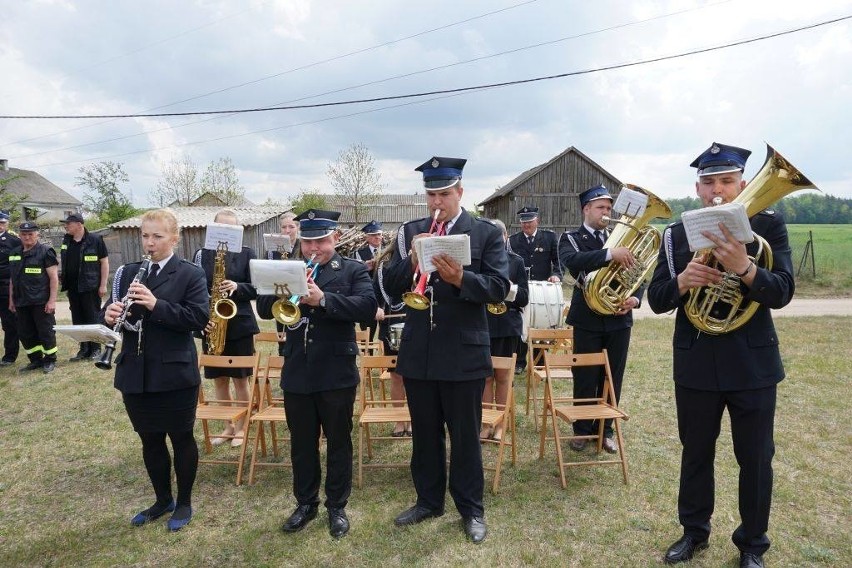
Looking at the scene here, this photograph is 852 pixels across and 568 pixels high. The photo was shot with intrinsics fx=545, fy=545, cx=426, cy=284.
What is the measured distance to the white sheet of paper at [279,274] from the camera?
333cm

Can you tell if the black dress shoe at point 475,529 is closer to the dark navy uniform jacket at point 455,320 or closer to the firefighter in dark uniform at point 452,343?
the firefighter in dark uniform at point 452,343

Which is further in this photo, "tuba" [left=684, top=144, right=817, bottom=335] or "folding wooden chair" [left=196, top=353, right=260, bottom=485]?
"folding wooden chair" [left=196, top=353, right=260, bottom=485]

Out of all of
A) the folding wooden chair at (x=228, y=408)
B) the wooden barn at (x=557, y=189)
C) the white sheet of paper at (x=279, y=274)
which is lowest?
the folding wooden chair at (x=228, y=408)

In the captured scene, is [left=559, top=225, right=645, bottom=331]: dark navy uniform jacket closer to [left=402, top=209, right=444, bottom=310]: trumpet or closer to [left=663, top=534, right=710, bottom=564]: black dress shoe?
[left=402, top=209, right=444, bottom=310]: trumpet

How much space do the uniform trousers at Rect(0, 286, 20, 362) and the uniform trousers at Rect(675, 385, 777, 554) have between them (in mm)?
10159

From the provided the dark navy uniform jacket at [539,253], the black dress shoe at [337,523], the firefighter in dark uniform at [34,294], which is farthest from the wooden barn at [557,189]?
the black dress shoe at [337,523]

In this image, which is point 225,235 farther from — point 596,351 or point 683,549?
point 683,549

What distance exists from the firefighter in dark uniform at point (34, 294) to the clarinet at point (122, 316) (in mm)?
6012

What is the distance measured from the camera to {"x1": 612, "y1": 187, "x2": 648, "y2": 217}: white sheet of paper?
15.9ft

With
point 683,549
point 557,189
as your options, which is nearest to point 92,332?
point 683,549

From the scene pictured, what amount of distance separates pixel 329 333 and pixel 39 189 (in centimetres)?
6839

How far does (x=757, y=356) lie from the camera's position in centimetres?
320

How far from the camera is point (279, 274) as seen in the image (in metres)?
3.37

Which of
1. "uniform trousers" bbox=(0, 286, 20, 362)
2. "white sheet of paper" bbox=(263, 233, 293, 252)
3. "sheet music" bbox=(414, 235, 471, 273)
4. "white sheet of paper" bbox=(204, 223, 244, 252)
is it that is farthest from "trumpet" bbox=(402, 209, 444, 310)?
"uniform trousers" bbox=(0, 286, 20, 362)
